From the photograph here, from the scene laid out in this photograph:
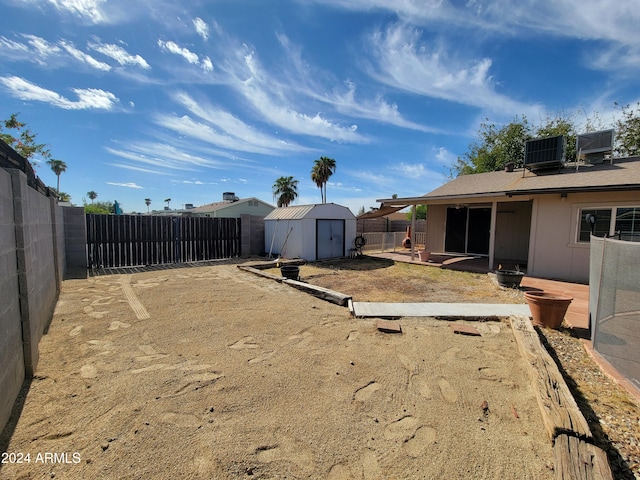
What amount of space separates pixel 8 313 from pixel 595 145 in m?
14.6

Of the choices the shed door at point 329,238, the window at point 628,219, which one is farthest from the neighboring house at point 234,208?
the window at point 628,219

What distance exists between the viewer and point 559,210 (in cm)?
803

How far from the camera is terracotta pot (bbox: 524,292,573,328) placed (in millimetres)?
4227

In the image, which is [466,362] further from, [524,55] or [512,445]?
[524,55]

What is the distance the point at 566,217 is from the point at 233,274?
10250mm

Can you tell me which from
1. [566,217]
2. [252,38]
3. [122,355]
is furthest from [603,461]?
[252,38]

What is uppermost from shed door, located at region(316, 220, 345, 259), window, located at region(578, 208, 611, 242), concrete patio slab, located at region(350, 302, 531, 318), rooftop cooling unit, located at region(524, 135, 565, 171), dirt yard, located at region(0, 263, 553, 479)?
rooftop cooling unit, located at region(524, 135, 565, 171)

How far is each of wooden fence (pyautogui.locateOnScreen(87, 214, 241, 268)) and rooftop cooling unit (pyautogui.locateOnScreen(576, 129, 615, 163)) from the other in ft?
45.9

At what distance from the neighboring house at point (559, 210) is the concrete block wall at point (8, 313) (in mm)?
7926

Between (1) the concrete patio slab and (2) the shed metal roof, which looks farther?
(2) the shed metal roof

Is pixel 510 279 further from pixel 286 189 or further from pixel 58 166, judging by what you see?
pixel 58 166

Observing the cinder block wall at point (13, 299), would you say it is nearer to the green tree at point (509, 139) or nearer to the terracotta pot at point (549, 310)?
the terracotta pot at point (549, 310)

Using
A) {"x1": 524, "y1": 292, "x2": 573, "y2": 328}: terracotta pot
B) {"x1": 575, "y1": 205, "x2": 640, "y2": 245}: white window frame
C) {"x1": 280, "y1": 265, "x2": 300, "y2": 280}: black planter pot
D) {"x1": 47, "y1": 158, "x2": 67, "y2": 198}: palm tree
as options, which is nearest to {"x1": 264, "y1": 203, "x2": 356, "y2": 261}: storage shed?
{"x1": 280, "y1": 265, "x2": 300, "y2": 280}: black planter pot

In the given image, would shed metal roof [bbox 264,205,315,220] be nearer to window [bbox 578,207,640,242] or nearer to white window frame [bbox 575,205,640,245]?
white window frame [bbox 575,205,640,245]
